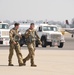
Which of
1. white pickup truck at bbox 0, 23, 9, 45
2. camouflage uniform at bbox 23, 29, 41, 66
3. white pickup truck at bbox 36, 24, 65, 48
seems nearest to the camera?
camouflage uniform at bbox 23, 29, 41, 66

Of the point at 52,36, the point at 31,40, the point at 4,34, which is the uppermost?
the point at 31,40

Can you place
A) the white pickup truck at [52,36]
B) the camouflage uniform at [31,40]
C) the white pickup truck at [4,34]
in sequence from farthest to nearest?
the white pickup truck at [52,36]
the white pickup truck at [4,34]
the camouflage uniform at [31,40]

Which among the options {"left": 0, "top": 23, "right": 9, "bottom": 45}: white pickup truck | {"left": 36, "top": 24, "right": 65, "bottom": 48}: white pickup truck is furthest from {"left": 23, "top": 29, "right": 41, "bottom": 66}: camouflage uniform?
{"left": 36, "top": 24, "right": 65, "bottom": 48}: white pickup truck

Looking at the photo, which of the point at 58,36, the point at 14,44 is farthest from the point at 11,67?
the point at 58,36

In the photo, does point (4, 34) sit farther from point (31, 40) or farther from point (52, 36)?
point (31, 40)

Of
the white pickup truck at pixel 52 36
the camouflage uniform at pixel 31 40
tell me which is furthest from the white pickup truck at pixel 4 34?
the camouflage uniform at pixel 31 40

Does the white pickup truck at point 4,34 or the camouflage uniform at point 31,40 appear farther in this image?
the white pickup truck at point 4,34

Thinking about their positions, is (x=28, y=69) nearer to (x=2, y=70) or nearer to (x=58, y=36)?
(x=2, y=70)

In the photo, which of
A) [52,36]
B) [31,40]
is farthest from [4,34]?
[31,40]

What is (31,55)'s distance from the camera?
735 inches

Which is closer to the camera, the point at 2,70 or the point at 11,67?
the point at 2,70

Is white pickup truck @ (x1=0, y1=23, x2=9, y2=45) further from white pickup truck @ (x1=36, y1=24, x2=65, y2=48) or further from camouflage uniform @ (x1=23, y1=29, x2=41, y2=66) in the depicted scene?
camouflage uniform @ (x1=23, y1=29, x2=41, y2=66)

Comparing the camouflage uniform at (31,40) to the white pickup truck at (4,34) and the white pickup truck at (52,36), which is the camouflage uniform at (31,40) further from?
the white pickup truck at (52,36)

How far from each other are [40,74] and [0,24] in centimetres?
2510
